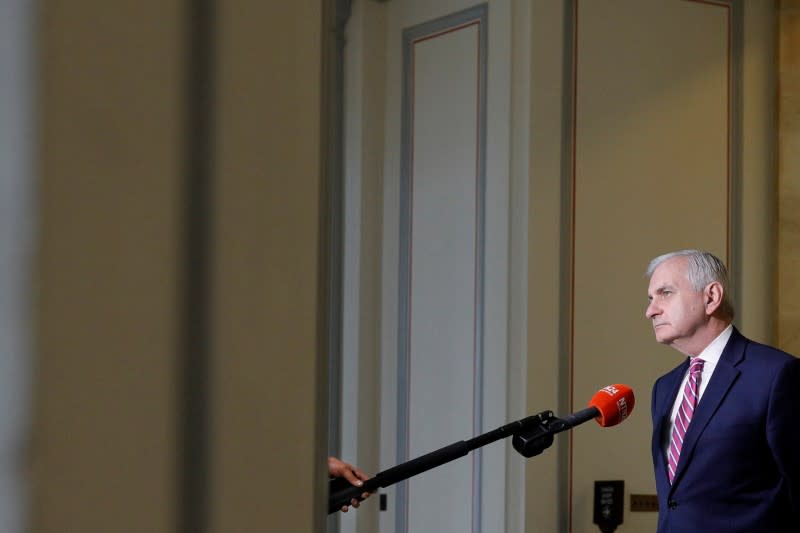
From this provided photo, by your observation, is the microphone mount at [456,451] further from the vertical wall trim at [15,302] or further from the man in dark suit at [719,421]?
the man in dark suit at [719,421]

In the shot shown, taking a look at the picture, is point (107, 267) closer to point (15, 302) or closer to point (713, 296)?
point (15, 302)

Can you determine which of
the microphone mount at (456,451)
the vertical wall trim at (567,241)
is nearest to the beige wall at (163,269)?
the microphone mount at (456,451)

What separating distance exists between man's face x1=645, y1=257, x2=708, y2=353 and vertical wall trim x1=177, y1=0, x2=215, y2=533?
2761 millimetres

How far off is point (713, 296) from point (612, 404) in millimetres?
1036

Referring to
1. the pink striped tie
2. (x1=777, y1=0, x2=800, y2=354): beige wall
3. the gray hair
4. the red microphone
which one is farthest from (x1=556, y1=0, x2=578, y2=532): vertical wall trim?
the red microphone

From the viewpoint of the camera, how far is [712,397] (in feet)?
9.02

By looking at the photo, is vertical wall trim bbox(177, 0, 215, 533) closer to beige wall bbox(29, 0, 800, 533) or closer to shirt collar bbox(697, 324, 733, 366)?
beige wall bbox(29, 0, 800, 533)

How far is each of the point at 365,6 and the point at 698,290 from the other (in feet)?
8.78

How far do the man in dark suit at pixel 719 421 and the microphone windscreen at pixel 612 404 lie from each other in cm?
72

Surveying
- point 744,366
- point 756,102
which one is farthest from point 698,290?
point 756,102

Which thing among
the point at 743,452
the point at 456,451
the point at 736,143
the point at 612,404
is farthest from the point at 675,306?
the point at 736,143

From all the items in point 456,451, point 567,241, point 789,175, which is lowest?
point 456,451

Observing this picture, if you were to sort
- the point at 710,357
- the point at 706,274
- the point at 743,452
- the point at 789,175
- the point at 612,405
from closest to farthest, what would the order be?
1. the point at 612,405
2. the point at 743,452
3. the point at 710,357
4. the point at 706,274
5. the point at 789,175

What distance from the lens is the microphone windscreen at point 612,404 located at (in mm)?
1971
